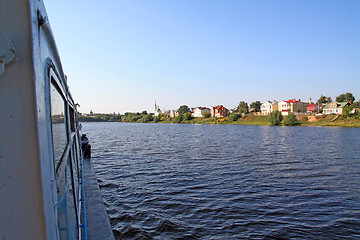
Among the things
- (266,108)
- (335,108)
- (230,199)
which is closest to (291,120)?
(335,108)

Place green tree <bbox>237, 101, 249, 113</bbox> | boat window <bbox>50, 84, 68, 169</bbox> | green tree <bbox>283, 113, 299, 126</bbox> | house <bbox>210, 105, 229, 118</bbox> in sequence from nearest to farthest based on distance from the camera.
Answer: boat window <bbox>50, 84, 68, 169</bbox>
green tree <bbox>283, 113, 299, 126</bbox>
green tree <bbox>237, 101, 249, 113</bbox>
house <bbox>210, 105, 229, 118</bbox>

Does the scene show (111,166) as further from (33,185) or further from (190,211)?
(33,185)

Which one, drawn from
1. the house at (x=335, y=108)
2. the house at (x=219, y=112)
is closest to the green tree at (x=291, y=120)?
the house at (x=335, y=108)

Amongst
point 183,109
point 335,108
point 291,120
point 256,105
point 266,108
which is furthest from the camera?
point 183,109

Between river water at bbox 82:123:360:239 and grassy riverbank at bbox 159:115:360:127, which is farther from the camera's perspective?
grassy riverbank at bbox 159:115:360:127

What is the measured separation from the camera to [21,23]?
1260 millimetres

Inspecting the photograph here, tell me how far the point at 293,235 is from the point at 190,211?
3.67 m

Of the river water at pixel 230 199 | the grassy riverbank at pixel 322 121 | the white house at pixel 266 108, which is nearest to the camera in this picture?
the river water at pixel 230 199

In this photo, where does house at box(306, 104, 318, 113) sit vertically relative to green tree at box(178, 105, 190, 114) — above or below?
below

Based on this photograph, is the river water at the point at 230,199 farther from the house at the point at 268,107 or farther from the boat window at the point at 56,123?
the house at the point at 268,107

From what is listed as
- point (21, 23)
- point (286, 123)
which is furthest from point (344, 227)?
point (286, 123)

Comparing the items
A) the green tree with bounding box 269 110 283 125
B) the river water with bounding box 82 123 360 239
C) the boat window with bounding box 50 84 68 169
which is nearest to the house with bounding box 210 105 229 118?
the green tree with bounding box 269 110 283 125

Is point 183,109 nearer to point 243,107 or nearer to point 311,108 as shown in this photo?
point 243,107

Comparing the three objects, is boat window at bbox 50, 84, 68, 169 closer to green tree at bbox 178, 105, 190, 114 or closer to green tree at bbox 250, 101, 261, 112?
green tree at bbox 250, 101, 261, 112
